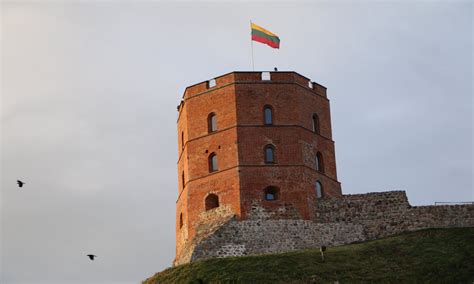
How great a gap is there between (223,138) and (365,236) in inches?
351

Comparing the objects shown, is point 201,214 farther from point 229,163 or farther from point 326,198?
point 326,198

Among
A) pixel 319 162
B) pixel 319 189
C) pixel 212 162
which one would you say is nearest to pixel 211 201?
pixel 212 162

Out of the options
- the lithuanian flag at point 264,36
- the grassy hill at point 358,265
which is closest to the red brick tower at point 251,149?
the lithuanian flag at point 264,36

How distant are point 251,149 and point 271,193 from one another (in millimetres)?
2513

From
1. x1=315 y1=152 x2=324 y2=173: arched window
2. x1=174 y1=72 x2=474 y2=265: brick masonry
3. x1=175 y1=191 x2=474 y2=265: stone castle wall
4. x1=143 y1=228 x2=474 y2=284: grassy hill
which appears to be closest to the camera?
x1=143 y1=228 x2=474 y2=284: grassy hill

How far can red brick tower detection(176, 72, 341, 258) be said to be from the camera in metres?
49.9

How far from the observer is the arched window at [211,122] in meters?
51.9

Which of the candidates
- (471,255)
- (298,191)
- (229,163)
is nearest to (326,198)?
(298,191)

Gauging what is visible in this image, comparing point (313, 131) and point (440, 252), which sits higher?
point (313, 131)

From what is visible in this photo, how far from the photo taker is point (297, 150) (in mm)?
50750

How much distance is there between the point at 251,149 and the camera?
1991 inches

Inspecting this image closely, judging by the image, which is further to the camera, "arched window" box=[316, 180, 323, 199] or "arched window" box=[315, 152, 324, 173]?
"arched window" box=[315, 152, 324, 173]

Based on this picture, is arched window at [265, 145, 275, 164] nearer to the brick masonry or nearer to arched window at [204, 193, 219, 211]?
the brick masonry

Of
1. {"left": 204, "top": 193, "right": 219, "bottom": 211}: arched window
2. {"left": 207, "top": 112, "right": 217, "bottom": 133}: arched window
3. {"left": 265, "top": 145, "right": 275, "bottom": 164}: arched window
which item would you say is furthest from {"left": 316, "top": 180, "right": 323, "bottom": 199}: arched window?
{"left": 207, "top": 112, "right": 217, "bottom": 133}: arched window
